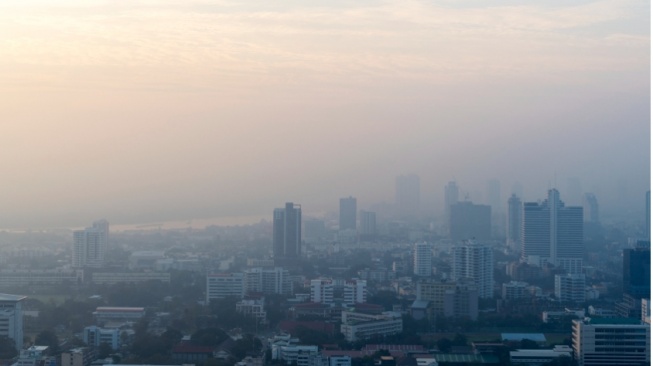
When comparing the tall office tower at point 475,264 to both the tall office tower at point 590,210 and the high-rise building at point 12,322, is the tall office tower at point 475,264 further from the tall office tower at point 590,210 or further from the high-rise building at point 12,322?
the high-rise building at point 12,322

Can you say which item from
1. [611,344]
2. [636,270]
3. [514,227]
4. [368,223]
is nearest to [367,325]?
[611,344]

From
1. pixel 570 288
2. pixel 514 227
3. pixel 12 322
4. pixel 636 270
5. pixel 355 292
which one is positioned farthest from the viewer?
pixel 514 227

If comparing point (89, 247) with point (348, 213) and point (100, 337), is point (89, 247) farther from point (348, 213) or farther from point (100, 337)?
point (100, 337)

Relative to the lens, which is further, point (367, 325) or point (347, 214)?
point (347, 214)

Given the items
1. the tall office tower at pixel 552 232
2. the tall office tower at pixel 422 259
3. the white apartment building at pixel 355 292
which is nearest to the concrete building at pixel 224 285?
the white apartment building at pixel 355 292

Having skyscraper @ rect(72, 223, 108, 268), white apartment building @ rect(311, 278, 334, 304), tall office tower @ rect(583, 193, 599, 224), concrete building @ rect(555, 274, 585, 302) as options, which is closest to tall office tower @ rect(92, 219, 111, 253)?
skyscraper @ rect(72, 223, 108, 268)

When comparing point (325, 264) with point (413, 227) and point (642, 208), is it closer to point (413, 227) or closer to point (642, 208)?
point (413, 227)

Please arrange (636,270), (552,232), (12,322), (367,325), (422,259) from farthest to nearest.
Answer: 1. (552,232)
2. (422,259)
3. (636,270)
4. (367,325)
5. (12,322)

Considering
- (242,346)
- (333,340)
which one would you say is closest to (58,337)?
(242,346)
